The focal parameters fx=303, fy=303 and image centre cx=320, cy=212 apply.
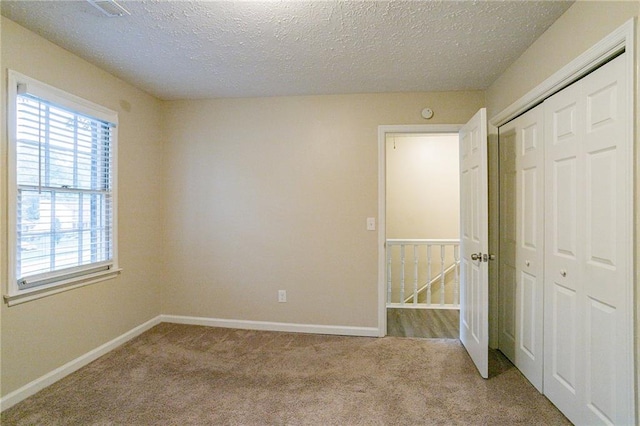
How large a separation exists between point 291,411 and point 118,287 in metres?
1.88

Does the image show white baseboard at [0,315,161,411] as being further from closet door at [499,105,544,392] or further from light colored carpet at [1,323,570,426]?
closet door at [499,105,544,392]

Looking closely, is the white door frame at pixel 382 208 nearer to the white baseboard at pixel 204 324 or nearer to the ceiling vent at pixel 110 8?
the white baseboard at pixel 204 324

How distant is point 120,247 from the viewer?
2680 millimetres

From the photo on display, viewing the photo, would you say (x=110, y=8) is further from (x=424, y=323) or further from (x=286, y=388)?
(x=424, y=323)

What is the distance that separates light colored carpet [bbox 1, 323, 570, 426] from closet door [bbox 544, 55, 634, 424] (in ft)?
1.13

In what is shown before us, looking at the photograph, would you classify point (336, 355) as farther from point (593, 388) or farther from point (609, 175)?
point (609, 175)

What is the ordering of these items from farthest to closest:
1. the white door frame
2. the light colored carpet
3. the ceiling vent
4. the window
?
1. the white door frame
2. the window
3. the light colored carpet
4. the ceiling vent

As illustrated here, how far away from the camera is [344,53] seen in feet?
7.07

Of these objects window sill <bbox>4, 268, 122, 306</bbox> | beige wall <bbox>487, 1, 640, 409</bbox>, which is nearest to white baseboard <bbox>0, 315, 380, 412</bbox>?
window sill <bbox>4, 268, 122, 306</bbox>

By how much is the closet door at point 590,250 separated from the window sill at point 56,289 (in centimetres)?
325

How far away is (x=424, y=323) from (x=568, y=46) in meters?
2.64

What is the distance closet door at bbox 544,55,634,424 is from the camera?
1.35 metres

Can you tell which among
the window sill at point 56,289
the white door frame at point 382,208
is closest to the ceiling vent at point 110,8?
the window sill at point 56,289

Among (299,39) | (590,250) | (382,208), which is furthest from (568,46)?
(382,208)
